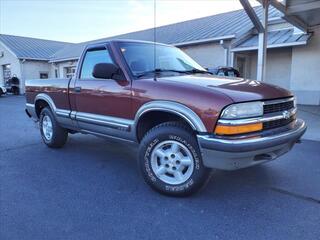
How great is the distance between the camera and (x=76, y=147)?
19.5ft

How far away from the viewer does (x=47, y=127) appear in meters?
5.83

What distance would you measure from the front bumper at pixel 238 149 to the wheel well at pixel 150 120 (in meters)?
0.68

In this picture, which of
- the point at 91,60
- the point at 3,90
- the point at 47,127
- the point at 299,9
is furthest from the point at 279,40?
the point at 3,90

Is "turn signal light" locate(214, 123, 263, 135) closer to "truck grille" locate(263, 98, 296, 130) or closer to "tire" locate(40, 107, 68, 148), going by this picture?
"truck grille" locate(263, 98, 296, 130)

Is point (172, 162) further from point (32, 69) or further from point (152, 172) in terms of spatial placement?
point (32, 69)

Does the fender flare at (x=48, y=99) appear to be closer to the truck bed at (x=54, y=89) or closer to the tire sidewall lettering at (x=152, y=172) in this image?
the truck bed at (x=54, y=89)

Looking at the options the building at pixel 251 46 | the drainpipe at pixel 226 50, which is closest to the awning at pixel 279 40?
the building at pixel 251 46

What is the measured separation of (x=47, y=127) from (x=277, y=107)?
4331mm

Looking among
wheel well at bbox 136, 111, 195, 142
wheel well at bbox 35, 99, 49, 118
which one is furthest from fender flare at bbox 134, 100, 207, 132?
wheel well at bbox 35, 99, 49, 118

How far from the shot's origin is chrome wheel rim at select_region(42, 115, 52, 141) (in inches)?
226

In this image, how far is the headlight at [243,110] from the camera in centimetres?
301

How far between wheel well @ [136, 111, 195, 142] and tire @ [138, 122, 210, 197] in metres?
Result: 0.19

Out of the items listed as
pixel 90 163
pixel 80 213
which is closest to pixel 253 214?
pixel 80 213

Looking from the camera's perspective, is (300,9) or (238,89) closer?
(238,89)
